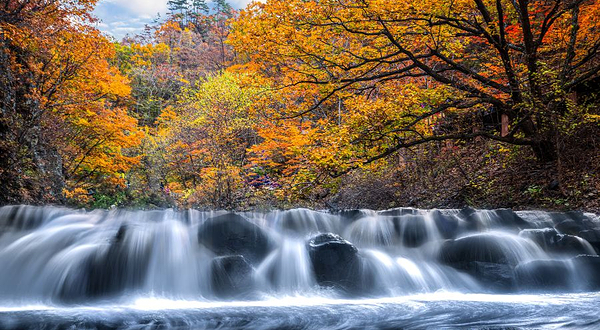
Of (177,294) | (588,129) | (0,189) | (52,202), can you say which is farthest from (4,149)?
(588,129)

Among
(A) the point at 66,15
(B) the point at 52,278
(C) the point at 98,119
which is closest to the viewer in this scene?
(B) the point at 52,278

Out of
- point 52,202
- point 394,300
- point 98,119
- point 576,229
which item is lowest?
point 394,300

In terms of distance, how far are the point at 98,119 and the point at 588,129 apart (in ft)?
50.1

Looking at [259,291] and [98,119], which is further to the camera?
[98,119]

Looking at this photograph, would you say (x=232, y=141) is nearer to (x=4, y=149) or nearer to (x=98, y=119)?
(x=98, y=119)

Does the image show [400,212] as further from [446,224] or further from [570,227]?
[570,227]

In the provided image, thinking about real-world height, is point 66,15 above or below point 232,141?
above

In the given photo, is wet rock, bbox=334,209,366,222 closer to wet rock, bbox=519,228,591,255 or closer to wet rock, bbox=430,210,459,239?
wet rock, bbox=430,210,459,239

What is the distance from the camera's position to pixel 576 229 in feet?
25.8

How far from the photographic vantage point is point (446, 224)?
334 inches

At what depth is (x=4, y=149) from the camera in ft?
33.0

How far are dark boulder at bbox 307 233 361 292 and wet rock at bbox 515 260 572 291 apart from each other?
2.64 meters

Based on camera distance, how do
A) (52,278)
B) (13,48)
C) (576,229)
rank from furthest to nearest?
(13,48)
(576,229)
(52,278)

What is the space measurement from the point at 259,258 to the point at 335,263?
4.58 feet
